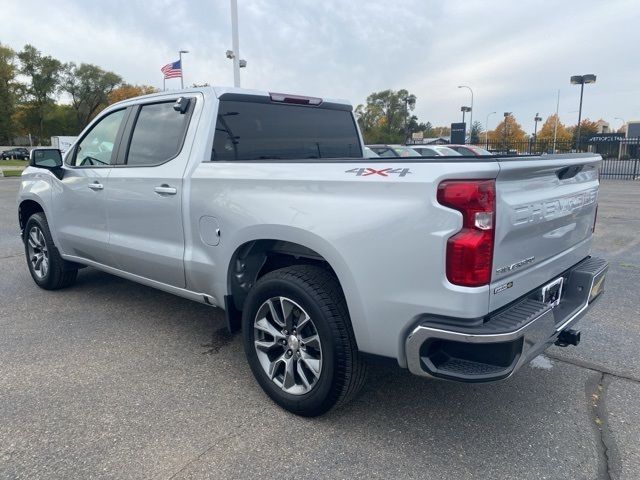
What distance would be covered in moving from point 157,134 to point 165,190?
588 mm

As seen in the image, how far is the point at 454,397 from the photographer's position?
127 inches

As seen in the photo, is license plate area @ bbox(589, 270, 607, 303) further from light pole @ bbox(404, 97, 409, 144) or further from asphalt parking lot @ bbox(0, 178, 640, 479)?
light pole @ bbox(404, 97, 409, 144)

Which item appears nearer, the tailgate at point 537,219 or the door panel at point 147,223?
the tailgate at point 537,219

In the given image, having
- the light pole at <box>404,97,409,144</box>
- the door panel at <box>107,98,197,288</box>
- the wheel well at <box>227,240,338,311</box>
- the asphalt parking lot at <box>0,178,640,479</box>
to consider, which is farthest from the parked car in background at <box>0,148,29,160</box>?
the wheel well at <box>227,240,338,311</box>

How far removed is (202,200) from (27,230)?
3339 millimetres

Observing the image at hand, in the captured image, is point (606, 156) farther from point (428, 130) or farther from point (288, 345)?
point (428, 130)

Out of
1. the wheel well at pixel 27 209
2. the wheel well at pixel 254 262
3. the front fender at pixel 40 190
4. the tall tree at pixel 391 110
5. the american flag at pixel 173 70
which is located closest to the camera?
the wheel well at pixel 254 262

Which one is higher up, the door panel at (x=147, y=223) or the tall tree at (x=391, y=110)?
the tall tree at (x=391, y=110)

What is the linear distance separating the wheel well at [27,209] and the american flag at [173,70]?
17.8 m

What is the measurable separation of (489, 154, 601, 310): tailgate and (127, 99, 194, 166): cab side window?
91.2 inches

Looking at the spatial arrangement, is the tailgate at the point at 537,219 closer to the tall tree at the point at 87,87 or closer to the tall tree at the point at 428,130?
the tall tree at the point at 87,87

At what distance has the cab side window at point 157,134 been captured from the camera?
12.1 feet

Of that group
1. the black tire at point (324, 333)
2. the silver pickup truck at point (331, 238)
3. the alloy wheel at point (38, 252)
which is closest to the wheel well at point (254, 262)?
the silver pickup truck at point (331, 238)

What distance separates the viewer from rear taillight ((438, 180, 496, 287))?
221 centimetres
